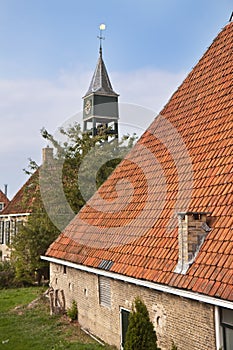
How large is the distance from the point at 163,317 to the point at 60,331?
206 inches

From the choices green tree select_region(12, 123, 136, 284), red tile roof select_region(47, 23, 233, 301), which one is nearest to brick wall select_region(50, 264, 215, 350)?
red tile roof select_region(47, 23, 233, 301)

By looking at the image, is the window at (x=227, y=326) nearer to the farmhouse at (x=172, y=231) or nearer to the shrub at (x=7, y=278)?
the farmhouse at (x=172, y=231)

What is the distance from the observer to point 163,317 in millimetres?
8562

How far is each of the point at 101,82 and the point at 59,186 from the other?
48.0ft

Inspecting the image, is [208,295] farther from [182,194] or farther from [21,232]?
[21,232]

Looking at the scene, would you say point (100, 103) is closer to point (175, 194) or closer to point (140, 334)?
point (175, 194)

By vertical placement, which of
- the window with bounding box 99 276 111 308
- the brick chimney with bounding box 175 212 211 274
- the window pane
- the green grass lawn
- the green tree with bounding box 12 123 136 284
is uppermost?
the green tree with bounding box 12 123 136 284

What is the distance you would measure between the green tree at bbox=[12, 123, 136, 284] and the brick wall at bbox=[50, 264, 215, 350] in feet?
24.9

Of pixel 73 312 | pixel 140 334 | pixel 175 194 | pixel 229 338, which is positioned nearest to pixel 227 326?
pixel 229 338

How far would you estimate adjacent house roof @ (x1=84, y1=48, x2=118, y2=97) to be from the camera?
3362cm

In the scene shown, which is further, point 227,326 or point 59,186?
point 59,186

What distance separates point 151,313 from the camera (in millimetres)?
8969

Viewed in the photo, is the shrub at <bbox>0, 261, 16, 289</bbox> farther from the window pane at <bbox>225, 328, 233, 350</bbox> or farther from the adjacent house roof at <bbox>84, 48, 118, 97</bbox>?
the window pane at <bbox>225, 328, 233, 350</bbox>

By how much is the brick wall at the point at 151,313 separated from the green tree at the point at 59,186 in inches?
298
